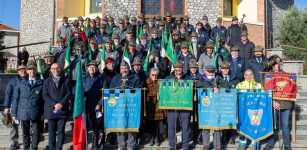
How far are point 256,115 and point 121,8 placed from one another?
14.7m

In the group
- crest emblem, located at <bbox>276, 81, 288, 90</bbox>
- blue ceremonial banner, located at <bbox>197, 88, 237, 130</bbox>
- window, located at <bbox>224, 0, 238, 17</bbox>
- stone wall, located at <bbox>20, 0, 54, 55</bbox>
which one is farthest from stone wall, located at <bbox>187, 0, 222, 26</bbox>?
blue ceremonial banner, located at <bbox>197, 88, 237, 130</bbox>

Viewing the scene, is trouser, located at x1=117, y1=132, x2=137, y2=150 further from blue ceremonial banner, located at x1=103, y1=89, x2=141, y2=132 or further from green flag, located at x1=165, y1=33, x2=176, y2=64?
green flag, located at x1=165, y1=33, x2=176, y2=64

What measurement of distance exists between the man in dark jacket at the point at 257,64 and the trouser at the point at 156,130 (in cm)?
299

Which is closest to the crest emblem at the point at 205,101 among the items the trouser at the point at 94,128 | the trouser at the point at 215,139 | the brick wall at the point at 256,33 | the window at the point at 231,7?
the trouser at the point at 215,139

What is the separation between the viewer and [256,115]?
8039mm

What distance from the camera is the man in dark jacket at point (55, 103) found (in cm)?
761

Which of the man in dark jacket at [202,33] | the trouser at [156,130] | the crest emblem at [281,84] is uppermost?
the man in dark jacket at [202,33]

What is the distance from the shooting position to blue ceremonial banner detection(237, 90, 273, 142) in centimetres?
801

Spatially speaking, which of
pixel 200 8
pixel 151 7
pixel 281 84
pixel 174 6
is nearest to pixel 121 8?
pixel 151 7

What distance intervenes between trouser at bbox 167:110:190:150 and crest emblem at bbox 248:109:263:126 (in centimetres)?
151

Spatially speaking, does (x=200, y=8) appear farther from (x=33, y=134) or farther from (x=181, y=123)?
(x=33, y=134)

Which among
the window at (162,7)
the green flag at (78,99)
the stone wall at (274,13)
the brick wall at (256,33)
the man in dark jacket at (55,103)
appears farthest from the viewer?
the stone wall at (274,13)

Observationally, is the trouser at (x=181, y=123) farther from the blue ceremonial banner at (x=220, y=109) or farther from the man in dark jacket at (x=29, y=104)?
the man in dark jacket at (x=29, y=104)

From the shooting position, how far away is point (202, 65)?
31.7ft
